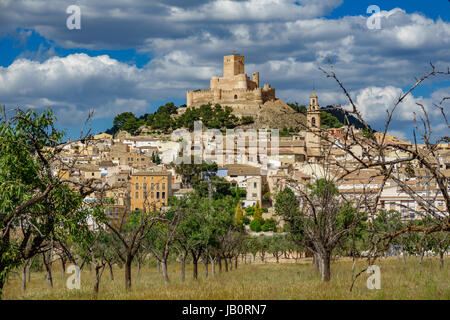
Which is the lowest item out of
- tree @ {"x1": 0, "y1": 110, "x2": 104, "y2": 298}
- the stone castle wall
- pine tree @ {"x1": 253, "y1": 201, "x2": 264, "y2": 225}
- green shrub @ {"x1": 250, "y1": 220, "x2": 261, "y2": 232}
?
green shrub @ {"x1": 250, "y1": 220, "x2": 261, "y2": 232}

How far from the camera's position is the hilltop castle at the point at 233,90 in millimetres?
140750

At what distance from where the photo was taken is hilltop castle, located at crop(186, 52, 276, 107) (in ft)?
462

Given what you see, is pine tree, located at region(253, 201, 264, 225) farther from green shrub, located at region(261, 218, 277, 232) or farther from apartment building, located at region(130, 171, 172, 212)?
apartment building, located at region(130, 171, 172, 212)

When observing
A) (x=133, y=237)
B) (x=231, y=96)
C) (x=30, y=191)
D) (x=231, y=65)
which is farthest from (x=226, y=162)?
(x=30, y=191)

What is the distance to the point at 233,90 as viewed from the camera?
Result: 143 metres

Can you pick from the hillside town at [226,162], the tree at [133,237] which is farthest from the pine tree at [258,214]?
the tree at [133,237]

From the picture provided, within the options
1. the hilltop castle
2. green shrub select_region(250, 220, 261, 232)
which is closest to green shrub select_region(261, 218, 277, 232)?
green shrub select_region(250, 220, 261, 232)

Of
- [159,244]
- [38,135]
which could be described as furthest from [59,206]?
[159,244]

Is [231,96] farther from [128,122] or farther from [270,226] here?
[270,226]

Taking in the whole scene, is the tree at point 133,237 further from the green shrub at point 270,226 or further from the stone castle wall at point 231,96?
the stone castle wall at point 231,96

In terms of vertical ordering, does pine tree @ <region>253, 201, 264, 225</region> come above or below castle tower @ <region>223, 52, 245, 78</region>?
below
